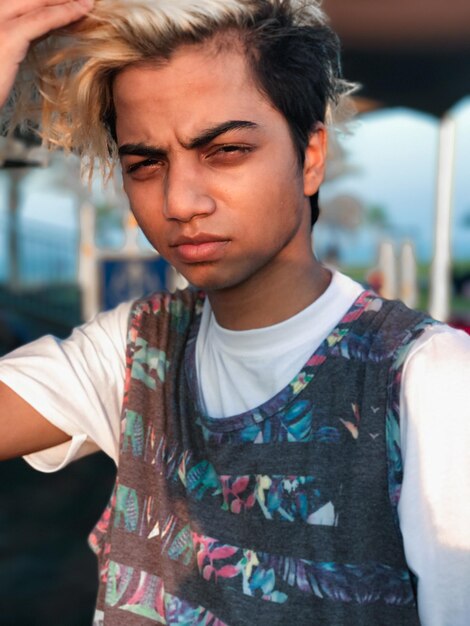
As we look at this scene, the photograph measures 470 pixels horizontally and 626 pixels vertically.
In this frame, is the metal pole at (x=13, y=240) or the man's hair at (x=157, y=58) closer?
the man's hair at (x=157, y=58)

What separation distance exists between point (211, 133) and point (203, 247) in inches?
7.7

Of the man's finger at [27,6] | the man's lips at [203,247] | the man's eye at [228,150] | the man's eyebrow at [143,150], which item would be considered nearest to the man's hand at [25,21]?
the man's finger at [27,6]

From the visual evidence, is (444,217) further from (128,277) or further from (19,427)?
(19,427)

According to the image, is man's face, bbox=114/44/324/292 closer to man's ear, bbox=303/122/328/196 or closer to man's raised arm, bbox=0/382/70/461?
man's ear, bbox=303/122/328/196

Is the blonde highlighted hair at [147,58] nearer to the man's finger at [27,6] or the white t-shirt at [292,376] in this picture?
the man's finger at [27,6]

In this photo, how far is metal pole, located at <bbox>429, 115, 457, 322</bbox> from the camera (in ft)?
22.4

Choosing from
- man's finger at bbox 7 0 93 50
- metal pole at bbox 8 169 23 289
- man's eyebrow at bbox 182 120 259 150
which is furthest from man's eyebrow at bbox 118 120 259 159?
metal pole at bbox 8 169 23 289

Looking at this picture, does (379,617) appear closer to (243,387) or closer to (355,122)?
(243,387)

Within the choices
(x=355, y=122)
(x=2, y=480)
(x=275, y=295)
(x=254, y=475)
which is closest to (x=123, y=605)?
(x=254, y=475)

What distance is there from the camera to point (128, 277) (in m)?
5.59

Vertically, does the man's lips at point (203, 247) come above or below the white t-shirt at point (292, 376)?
above

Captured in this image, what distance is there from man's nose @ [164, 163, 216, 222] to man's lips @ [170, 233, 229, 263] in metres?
0.04

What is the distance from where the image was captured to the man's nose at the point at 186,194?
4.30 feet

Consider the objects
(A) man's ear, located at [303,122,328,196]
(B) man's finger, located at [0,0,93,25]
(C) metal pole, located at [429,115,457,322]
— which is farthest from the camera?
(C) metal pole, located at [429,115,457,322]
